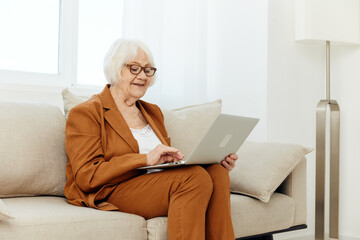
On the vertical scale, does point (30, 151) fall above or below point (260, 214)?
above

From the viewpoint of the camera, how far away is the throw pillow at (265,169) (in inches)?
83.4

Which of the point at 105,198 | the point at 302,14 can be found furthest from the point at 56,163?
the point at 302,14

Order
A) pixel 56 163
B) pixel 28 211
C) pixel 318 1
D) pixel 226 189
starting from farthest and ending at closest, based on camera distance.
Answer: pixel 318 1 < pixel 56 163 < pixel 226 189 < pixel 28 211

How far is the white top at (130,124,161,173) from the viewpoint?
2.02 m

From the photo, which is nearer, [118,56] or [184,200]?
[184,200]

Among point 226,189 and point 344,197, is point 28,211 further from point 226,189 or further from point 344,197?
point 344,197

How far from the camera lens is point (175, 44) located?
301cm

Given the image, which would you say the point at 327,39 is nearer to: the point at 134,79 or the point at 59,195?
the point at 134,79

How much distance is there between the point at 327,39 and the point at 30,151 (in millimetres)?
1906

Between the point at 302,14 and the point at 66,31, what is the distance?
1.45m

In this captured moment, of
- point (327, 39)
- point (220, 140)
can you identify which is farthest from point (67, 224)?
point (327, 39)

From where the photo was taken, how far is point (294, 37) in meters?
3.12

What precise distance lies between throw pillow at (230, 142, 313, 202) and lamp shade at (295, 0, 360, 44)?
3.05ft

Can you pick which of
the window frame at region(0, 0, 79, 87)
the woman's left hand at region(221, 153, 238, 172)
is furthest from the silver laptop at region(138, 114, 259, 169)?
the window frame at region(0, 0, 79, 87)
